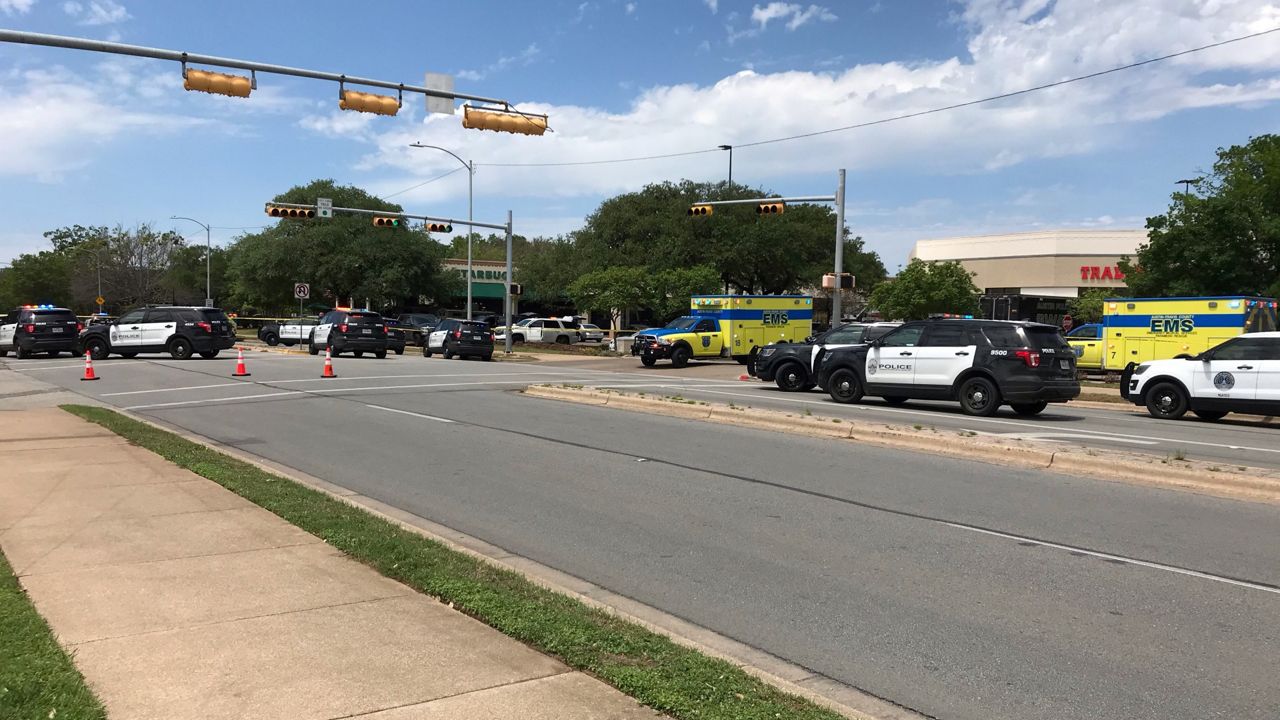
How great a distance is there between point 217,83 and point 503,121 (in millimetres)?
4804

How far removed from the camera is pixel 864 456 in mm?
11227

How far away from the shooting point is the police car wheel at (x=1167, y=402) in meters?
17.3

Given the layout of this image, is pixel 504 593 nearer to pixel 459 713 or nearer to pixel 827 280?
pixel 459 713

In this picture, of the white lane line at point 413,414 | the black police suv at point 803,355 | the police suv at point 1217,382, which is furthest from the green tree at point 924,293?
the white lane line at point 413,414

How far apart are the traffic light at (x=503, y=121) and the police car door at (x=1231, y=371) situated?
42.6ft

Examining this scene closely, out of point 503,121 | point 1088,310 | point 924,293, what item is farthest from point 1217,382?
point 1088,310

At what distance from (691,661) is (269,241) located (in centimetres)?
6831

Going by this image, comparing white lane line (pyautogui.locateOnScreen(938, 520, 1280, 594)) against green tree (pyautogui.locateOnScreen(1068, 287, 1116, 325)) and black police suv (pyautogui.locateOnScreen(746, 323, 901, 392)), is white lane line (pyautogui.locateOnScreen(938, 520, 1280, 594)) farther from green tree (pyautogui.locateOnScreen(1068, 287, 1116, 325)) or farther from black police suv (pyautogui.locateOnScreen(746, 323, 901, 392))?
green tree (pyautogui.locateOnScreen(1068, 287, 1116, 325))

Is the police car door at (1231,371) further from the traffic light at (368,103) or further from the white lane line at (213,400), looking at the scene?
the white lane line at (213,400)

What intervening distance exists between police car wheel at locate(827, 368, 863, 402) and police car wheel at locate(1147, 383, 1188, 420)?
5500 mm

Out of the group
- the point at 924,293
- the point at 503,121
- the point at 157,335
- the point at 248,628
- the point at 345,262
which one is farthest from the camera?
the point at 345,262

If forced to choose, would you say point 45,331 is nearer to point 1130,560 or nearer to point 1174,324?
point 1130,560

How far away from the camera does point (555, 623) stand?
196 inches

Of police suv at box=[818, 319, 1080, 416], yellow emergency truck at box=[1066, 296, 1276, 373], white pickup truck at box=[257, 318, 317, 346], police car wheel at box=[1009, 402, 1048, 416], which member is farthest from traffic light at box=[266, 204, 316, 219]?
yellow emergency truck at box=[1066, 296, 1276, 373]
